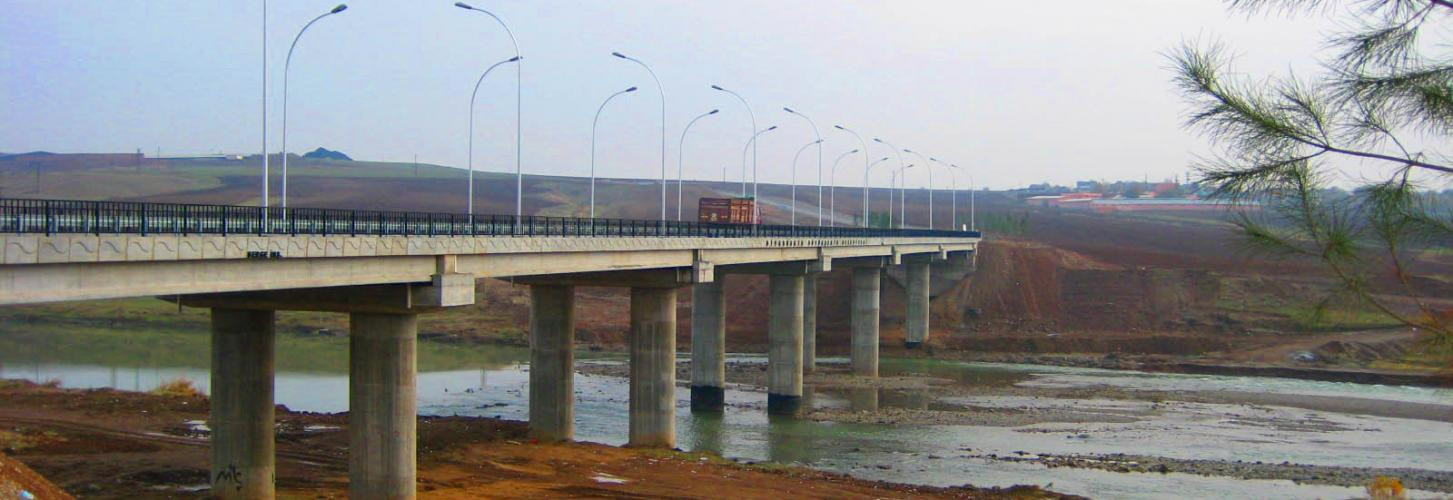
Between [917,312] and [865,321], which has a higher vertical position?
[865,321]

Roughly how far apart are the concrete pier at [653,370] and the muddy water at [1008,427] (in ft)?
6.16

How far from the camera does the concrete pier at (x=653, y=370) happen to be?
4694cm

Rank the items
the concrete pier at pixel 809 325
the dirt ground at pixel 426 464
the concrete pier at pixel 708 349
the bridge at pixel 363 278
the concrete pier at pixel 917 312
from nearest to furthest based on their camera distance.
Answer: the bridge at pixel 363 278 → the dirt ground at pixel 426 464 → the concrete pier at pixel 708 349 → the concrete pier at pixel 809 325 → the concrete pier at pixel 917 312

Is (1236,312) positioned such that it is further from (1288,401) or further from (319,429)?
(319,429)

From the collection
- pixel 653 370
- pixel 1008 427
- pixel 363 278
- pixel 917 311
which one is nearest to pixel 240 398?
pixel 363 278

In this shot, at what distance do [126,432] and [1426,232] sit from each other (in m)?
38.8

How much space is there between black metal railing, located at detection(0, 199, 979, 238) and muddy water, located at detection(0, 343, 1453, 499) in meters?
12.1

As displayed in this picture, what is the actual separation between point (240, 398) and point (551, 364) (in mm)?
15336

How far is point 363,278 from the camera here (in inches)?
1141

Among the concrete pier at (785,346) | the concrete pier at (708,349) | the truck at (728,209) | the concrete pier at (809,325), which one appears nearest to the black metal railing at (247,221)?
the concrete pier at (708,349)

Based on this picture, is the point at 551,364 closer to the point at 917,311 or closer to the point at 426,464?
the point at 426,464

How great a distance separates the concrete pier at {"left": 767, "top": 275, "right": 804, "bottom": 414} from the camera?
62062mm

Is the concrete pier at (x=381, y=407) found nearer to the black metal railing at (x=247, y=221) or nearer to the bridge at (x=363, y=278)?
the bridge at (x=363, y=278)

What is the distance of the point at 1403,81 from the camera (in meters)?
14.3
